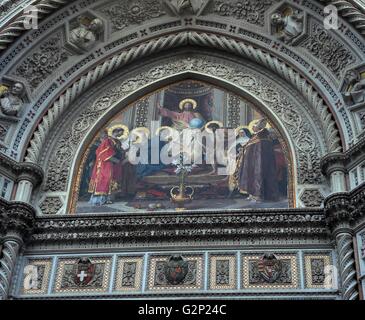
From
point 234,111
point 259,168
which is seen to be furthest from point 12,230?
point 234,111

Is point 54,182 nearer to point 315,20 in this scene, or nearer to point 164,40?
point 164,40

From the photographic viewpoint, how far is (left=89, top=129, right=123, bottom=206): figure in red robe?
15633 millimetres

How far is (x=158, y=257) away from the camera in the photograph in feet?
47.0

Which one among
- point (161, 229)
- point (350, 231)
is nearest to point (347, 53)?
point (350, 231)

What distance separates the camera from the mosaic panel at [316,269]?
1364cm

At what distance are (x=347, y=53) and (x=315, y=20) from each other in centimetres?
120

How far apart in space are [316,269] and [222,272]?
Result: 1713 millimetres

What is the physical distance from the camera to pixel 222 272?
45.9ft

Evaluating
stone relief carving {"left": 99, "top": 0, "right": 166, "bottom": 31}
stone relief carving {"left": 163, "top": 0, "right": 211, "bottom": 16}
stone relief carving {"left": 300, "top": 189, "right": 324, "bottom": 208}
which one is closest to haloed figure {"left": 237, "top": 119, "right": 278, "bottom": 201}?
stone relief carving {"left": 300, "top": 189, "right": 324, "bottom": 208}

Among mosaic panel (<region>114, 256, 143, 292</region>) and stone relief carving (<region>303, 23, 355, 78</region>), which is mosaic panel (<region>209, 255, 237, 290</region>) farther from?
stone relief carving (<region>303, 23, 355, 78</region>)

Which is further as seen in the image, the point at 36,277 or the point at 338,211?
the point at 36,277

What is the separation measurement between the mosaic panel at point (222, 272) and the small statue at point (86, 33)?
6.15 metres

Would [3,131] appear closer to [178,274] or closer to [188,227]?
[188,227]
